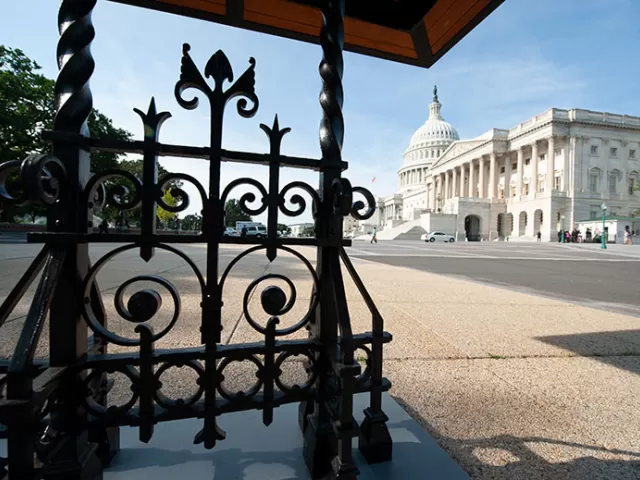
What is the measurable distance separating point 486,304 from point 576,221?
5204 cm

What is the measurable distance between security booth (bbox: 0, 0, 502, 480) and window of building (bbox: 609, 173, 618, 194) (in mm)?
64377

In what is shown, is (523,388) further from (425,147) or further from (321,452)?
(425,147)

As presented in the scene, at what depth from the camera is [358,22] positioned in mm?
1938

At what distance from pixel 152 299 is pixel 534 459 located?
1.59 meters

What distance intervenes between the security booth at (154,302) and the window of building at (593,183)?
6076 centimetres

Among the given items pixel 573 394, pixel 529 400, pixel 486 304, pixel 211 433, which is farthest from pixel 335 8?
pixel 486 304

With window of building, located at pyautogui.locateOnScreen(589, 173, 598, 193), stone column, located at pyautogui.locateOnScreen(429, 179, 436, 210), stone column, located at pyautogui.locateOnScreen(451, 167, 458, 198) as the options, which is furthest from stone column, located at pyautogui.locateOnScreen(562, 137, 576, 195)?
stone column, located at pyautogui.locateOnScreen(429, 179, 436, 210)

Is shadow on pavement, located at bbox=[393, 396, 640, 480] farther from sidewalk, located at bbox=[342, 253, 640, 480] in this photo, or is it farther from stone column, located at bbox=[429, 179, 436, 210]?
stone column, located at bbox=[429, 179, 436, 210]

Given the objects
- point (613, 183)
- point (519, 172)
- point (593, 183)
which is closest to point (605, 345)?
point (593, 183)

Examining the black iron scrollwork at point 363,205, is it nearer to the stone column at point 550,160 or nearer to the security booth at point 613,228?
the security booth at point 613,228

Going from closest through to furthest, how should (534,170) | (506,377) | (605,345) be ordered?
1. (506,377)
2. (605,345)
3. (534,170)

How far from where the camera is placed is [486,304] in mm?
4367

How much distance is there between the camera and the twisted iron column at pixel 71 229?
1.04 m

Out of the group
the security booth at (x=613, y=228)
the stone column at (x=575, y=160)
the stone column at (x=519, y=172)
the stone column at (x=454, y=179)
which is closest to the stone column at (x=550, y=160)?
the stone column at (x=575, y=160)
